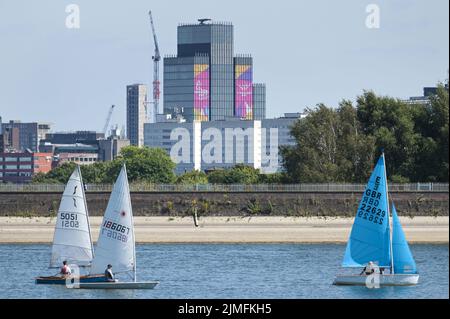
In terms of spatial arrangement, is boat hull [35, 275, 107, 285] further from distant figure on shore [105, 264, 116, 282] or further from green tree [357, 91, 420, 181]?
green tree [357, 91, 420, 181]

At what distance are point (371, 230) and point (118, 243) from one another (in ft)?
41.4

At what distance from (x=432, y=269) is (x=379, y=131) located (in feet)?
153

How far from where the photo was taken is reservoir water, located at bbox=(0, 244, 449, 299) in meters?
67.5

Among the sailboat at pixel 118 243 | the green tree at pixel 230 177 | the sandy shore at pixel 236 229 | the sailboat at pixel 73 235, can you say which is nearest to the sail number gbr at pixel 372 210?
the sailboat at pixel 118 243

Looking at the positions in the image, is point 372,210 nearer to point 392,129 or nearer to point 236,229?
point 236,229

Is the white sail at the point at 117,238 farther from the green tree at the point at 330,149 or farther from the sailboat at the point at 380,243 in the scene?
the green tree at the point at 330,149

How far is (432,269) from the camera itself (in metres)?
80.4

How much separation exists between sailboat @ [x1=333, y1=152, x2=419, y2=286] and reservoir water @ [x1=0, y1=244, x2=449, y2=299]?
71 cm

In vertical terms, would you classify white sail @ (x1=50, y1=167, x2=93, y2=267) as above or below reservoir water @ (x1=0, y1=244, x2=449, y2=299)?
above

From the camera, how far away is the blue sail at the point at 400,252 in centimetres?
6938

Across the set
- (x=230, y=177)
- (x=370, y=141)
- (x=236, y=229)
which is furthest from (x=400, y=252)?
(x=230, y=177)

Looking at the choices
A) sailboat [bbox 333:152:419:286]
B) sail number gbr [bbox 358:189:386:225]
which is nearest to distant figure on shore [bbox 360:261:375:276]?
sailboat [bbox 333:152:419:286]
